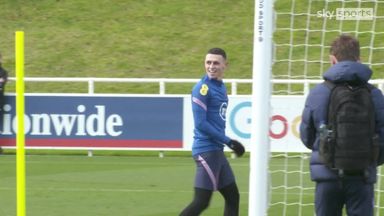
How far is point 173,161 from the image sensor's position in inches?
623

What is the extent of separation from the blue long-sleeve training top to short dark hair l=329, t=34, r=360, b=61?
6.12ft

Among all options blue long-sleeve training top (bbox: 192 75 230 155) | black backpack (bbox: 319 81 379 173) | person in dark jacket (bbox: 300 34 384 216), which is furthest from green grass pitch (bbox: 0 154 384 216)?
black backpack (bbox: 319 81 379 173)

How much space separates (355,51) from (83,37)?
2277 cm

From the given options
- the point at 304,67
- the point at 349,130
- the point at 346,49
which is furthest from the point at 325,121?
the point at 304,67

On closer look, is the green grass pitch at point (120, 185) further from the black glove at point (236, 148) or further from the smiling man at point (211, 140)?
the black glove at point (236, 148)

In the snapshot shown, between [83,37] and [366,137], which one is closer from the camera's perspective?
[366,137]

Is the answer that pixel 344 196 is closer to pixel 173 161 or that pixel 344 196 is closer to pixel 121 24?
pixel 173 161

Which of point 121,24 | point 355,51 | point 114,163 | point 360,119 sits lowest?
point 114,163

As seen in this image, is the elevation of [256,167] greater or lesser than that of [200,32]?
lesser

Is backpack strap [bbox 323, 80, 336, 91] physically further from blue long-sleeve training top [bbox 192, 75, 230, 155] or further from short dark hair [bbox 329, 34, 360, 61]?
blue long-sleeve training top [bbox 192, 75, 230, 155]

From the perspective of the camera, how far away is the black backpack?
20.5 feet

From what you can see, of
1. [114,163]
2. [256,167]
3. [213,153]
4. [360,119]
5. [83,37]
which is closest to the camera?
[360,119]

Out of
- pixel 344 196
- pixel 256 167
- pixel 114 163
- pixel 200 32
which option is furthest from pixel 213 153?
pixel 200 32

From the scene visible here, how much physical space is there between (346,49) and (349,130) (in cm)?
57
